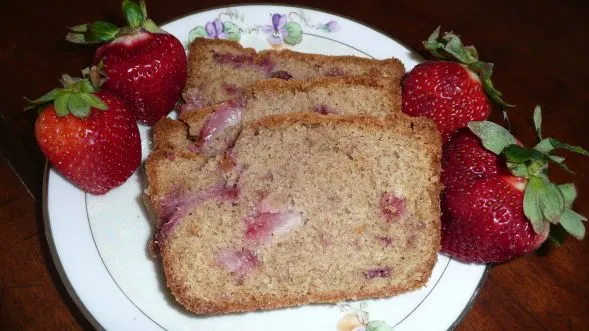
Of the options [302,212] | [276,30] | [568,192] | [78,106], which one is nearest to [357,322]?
[302,212]

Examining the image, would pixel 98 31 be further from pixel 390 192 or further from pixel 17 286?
pixel 390 192

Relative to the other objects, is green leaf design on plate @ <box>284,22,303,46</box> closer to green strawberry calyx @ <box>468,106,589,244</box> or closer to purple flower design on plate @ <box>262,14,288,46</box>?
purple flower design on plate @ <box>262,14,288,46</box>

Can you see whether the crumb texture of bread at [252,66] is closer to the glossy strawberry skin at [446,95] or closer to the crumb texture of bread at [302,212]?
the glossy strawberry skin at [446,95]

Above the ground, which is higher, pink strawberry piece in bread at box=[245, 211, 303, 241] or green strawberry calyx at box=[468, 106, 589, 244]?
green strawberry calyx at box=[468, 106, 589, 244]

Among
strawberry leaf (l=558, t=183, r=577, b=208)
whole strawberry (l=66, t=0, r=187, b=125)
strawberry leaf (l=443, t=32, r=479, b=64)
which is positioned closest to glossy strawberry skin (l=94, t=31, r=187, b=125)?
whole strawberry (l=66, t=0, r=187, b=125)

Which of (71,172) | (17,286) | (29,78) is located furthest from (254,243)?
(29,78)

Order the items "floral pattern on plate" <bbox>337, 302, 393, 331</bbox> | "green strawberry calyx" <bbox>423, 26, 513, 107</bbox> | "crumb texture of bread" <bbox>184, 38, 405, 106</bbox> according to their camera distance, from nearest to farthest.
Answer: "floral pattern on plate" <bbox>337, 302, 393, 331</bbox>
"green strawberry calyx" <bbox>423, 26, 513, 107</bbox>
"crumb texture of bread" <bbox>184, 38, 405, 106</bbox>
